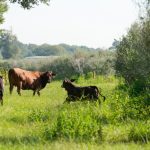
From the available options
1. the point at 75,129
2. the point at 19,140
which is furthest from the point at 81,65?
the point at 19,140

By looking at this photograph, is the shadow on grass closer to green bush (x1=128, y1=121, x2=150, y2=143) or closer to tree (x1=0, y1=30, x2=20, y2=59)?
green bush (x1=128, y1=121, x2=150, y2=143)

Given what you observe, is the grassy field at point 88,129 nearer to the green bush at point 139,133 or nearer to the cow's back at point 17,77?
the green bush at point 139,133

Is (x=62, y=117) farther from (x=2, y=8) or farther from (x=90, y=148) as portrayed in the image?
(x=2, y=8)

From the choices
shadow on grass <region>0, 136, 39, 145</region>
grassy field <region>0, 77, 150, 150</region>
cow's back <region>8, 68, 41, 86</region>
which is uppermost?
cow's back <region>8, 68, 41, 86</region>

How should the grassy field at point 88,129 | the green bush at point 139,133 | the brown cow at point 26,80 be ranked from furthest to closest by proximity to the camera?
the brown cow at point 26,80 → the green bush at point 139,133 → the grassy field at point 88,129

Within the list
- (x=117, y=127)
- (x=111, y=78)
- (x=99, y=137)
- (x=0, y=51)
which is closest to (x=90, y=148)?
(x=99, y=137)

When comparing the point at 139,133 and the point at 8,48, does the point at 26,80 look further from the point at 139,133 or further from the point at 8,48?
the point at 8,48

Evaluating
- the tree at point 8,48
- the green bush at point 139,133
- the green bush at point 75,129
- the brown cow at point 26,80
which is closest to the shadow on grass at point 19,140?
the green bush at point 75,129

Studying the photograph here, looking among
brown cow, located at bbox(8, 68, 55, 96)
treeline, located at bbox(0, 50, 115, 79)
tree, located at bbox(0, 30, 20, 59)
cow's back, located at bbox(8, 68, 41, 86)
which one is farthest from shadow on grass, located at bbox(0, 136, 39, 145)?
tree, located at bbox(0, 30, 20, 59)

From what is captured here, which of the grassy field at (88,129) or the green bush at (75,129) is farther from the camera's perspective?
the green bush at (75,129)

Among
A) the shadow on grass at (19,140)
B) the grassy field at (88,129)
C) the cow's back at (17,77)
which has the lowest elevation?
the shadow on grass at (19,140)

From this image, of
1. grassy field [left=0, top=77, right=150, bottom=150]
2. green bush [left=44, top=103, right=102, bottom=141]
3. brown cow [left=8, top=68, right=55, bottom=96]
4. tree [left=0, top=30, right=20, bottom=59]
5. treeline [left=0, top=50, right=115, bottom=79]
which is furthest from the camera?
tree [left=0, top=30, right=20, bottom=59]

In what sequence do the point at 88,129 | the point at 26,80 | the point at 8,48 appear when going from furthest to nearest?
the point at 8,48 → the point at 26,80 → the point at 88,129

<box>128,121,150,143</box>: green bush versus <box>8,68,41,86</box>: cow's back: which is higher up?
<box>8,68,41,86</box>: cow's back
